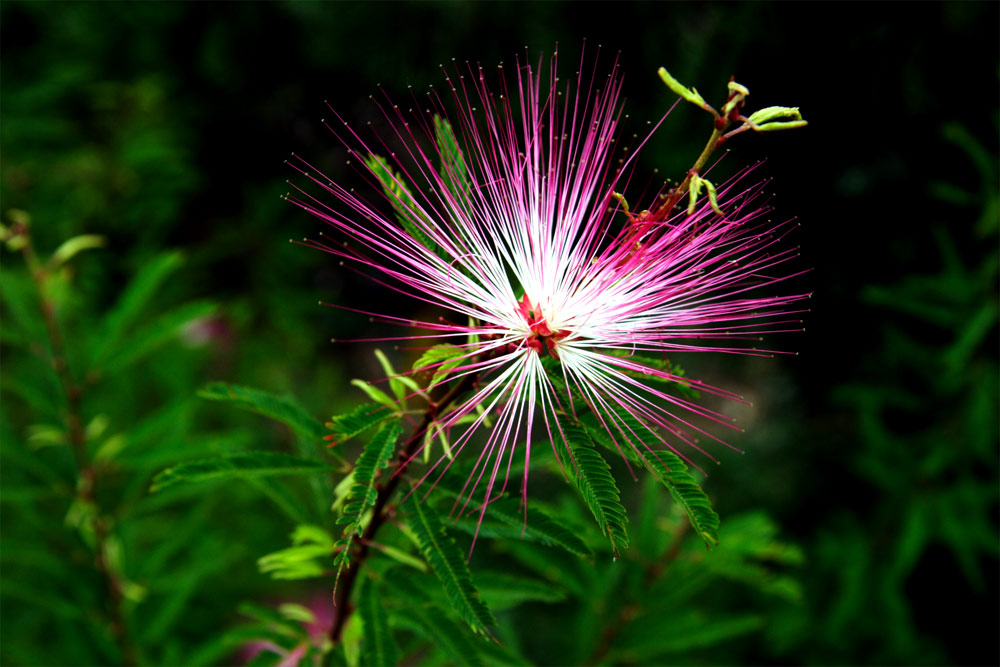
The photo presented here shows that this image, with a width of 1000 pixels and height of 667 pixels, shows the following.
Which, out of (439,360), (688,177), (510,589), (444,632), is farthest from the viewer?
(510,589)

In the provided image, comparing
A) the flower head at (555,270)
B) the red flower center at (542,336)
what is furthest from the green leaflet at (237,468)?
the red flower center at (542,336)

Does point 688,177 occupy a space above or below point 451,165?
below

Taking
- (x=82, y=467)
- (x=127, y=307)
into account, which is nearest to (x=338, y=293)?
(x=127, y=307)

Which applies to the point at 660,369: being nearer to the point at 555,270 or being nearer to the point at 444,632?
the point at 555,270

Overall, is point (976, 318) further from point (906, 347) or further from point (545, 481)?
point (545, 481)

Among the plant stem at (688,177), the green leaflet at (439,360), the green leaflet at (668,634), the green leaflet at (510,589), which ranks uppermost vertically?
the plant stem at (688,177)

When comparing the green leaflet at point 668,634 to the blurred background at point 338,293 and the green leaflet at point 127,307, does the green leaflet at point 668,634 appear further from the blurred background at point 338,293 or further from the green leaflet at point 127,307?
the green leaflet at point 127,307
